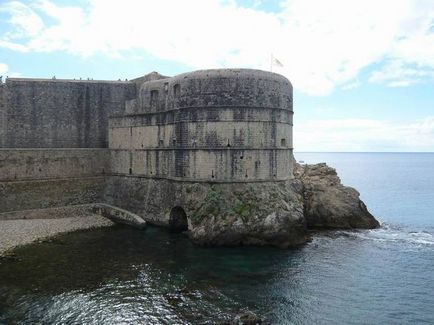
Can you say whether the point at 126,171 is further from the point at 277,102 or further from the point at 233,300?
the point at 233,300

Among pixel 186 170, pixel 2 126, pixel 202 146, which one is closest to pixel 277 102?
pixel 202 146

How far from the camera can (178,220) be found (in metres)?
27.2

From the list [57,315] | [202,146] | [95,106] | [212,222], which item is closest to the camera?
[57,315]

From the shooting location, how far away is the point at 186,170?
26109 millimetres

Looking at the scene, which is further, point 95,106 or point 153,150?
point 95,106

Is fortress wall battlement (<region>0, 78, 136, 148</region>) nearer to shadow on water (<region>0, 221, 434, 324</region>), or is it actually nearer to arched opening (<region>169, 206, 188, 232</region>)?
shadow on water (<region>0, 221, 434, 324</region>)

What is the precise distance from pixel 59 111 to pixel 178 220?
44.3 feet

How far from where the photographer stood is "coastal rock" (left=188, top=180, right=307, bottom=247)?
76.4 ft

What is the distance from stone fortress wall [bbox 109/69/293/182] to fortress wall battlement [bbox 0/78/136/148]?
739cm

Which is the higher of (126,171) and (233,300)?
(126,171)

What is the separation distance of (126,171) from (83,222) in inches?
204

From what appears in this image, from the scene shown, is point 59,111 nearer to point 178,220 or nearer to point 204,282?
point 178,220

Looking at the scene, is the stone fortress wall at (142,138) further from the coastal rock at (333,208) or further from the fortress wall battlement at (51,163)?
the coastal rock at (333,208)

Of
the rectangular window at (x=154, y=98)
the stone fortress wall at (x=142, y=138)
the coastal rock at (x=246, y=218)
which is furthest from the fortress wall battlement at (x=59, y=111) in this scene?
the coastal rock at (x=246, y=218)
